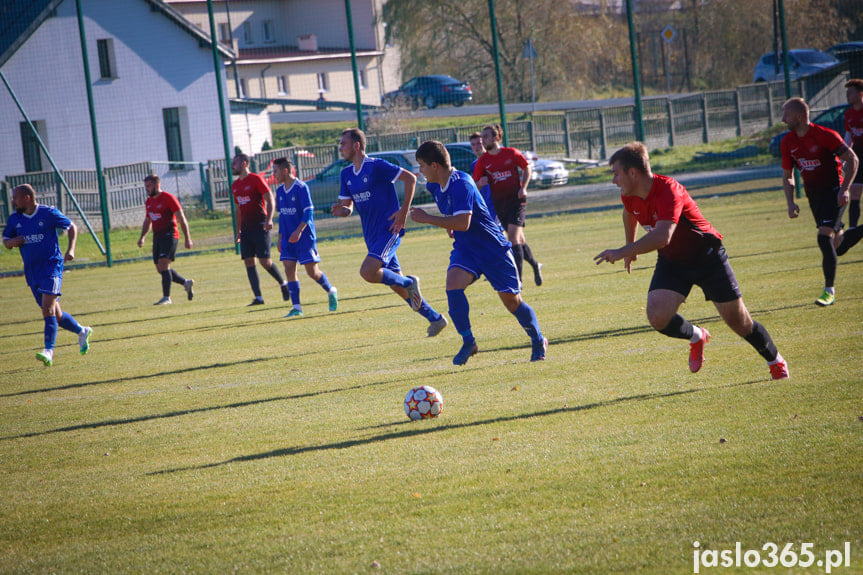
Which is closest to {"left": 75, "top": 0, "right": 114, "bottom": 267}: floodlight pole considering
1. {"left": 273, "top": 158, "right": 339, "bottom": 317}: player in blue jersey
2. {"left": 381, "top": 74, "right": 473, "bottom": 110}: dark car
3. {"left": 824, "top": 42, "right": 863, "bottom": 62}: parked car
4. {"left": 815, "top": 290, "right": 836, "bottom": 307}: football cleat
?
{"left": 381, "top": 74, "right": 473, "bottom": 110}: dark car

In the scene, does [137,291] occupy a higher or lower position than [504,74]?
lower

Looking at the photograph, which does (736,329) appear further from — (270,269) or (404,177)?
(270,269)

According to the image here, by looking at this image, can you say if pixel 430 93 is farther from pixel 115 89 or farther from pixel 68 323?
pixel 68 323

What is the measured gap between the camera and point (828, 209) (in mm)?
9211

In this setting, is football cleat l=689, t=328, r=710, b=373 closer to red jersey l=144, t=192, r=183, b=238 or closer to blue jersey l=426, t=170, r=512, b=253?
blue jersey l=426, t=170, r=512, b=253

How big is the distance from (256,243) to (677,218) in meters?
8.94

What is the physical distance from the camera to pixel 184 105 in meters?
33.3

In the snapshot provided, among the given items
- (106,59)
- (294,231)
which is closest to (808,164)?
(294,231)

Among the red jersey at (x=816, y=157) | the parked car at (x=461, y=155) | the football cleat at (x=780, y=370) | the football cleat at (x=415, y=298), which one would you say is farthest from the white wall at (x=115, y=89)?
the football cleat at (x=780, y=370)

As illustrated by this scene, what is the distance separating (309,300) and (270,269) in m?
0.82

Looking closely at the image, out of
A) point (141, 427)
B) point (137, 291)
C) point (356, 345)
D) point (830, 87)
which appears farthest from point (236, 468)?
point (830, 87)

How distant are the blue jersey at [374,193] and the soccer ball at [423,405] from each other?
11.8ft

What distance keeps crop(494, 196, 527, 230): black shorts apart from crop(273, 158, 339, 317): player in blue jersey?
2.72m

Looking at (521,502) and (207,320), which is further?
(207,320)
